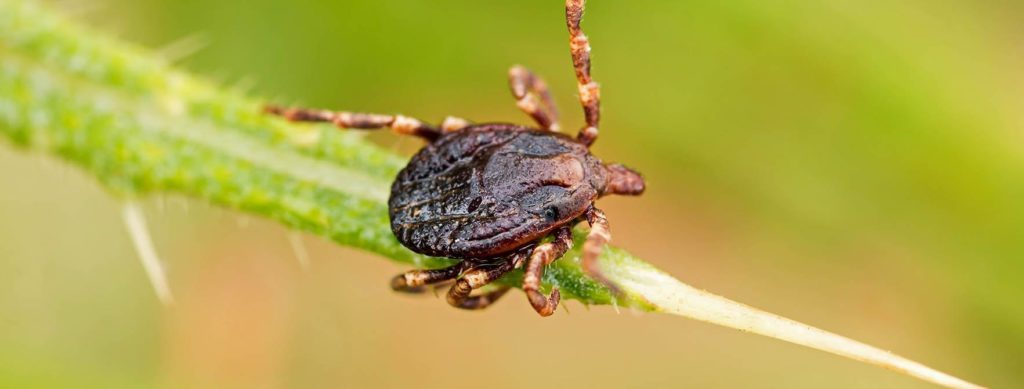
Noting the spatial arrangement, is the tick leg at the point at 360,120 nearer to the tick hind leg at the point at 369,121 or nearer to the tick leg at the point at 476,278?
the tick hind leg at the point at 369,121

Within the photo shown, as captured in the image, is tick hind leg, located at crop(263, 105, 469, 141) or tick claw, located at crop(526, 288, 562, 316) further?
tick hind leg, located at crop(263, 105, 469, 141)

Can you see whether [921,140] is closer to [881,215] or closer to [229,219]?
[881,215]

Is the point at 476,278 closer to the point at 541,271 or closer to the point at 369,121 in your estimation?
the point at 541,271

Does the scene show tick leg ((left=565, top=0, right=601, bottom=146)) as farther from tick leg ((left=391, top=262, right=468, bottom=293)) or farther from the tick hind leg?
tick leg ((left=391, top=262, right=468, bottom=293))

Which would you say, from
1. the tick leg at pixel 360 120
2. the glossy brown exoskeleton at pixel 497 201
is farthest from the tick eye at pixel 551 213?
the tick leg at pixel 360 120

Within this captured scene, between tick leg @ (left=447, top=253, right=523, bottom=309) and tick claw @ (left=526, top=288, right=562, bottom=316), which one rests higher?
tick claw @ (left=526, top=288, right=562, bottom=316)

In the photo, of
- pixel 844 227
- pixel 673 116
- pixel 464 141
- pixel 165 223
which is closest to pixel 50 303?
pixel 165 223

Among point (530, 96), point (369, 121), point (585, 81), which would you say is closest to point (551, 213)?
point (585, 81)

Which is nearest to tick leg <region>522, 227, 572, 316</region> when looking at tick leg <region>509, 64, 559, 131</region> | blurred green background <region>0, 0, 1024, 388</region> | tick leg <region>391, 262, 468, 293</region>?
tick leg <region>391, 262, 468, 293</region>
